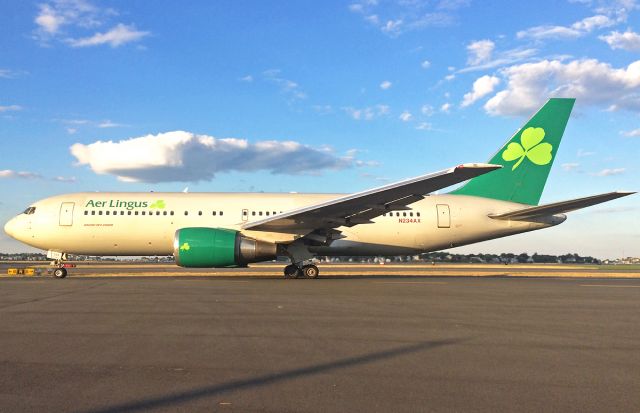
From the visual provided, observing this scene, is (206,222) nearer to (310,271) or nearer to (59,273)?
(310,271)

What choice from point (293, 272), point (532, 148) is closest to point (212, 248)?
point (293, 272)

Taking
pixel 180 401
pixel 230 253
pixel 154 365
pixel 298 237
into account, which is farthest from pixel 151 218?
pixel 180 401

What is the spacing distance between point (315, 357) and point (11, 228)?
63.2 feet

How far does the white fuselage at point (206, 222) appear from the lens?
63.2ft

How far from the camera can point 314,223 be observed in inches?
666

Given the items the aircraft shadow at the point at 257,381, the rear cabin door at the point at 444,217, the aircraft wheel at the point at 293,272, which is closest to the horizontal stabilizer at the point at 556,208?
the rear cabin door at the point at 444,217

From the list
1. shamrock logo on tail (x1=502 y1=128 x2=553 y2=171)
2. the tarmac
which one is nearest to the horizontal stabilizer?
shamrock logo on tail (x1=502 y1=128 x2=553 y2=171)

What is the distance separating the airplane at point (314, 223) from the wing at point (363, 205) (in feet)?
0.36

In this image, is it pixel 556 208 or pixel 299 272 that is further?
pixel 299 272

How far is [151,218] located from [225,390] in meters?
16.4

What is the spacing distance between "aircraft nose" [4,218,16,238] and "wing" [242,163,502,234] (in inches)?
410

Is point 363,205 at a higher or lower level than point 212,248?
higher

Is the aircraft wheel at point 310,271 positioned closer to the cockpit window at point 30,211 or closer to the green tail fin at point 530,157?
the green tail fin at point 530,157

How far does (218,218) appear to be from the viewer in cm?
1941
